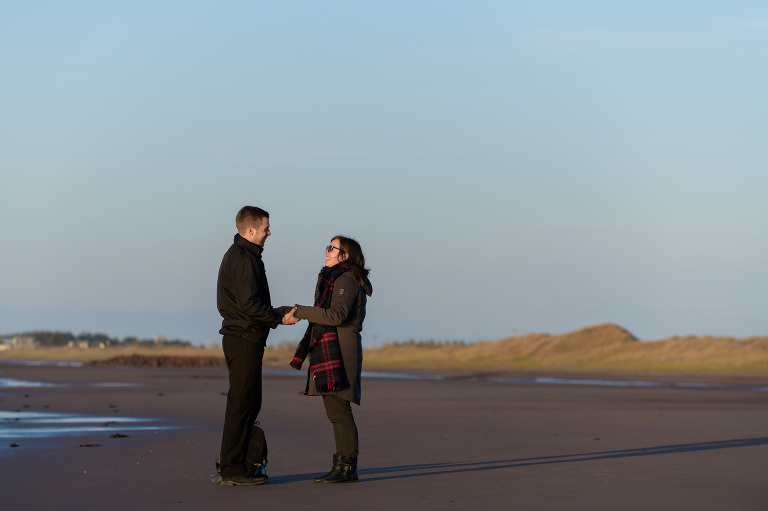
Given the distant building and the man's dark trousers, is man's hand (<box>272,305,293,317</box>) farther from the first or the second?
the distant building

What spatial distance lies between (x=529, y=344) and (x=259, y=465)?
47.7 metres

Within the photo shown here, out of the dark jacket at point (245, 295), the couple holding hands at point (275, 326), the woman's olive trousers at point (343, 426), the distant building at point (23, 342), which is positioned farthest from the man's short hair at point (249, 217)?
the distant building at point (23, 342)

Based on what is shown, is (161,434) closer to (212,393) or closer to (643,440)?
(643,440)

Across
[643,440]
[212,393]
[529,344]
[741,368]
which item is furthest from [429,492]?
[529,344]

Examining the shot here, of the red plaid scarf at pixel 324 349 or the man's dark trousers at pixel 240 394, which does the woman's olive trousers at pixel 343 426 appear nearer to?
the red plaid scarf at pixel 324 349

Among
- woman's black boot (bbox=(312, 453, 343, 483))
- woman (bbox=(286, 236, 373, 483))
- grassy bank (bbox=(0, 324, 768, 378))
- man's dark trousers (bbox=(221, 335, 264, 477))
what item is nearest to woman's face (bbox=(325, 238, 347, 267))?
woman (bbox=(286, 236, 373, 483))

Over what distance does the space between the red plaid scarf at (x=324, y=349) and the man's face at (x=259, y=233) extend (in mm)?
656

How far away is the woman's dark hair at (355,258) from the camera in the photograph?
29.8 feet

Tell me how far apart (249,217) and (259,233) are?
6.3 inches

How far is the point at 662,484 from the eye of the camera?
28.0 feet

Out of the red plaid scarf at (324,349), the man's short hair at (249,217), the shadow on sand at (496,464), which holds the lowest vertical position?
the shadow on sand at (496,464)

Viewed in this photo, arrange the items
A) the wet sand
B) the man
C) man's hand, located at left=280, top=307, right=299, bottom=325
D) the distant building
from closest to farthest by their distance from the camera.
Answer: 1. the wet sand
2. the man
3. man's hand, located at left=280, top=307, right=299, bottom=325
4. the distant building

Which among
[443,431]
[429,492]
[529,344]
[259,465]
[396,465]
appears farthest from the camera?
[529,344]

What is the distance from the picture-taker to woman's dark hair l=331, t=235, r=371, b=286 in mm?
9078
